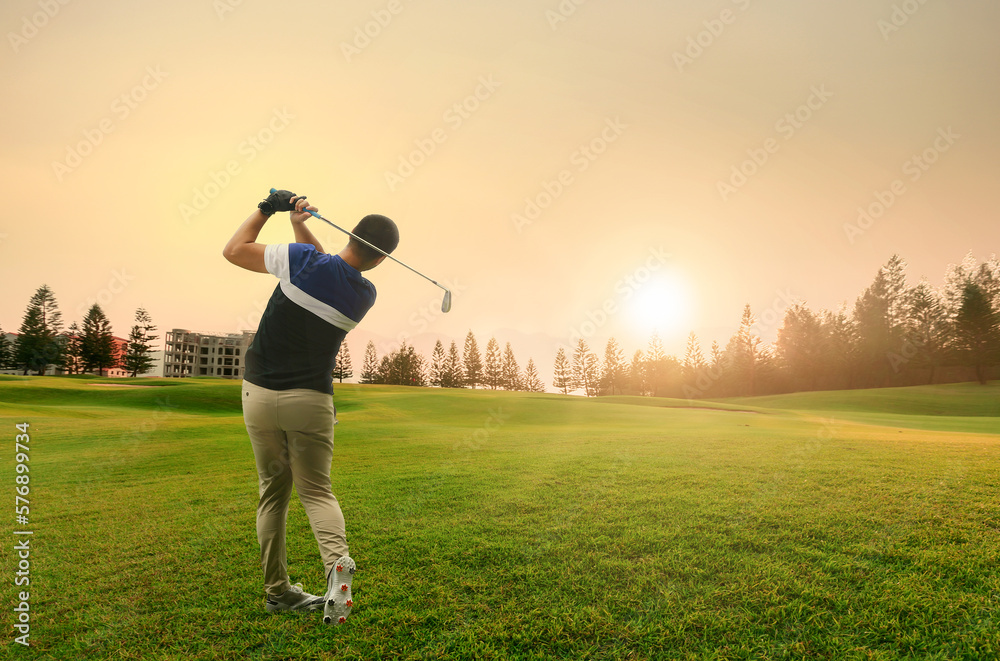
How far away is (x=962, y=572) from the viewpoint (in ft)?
12.2

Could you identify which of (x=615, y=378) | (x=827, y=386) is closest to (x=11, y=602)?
(x=827, y=386)

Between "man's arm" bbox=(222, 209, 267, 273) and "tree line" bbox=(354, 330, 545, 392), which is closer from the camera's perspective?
"man's arm" bbox=(222, 209, 267, 273)

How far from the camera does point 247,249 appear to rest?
3332 mm

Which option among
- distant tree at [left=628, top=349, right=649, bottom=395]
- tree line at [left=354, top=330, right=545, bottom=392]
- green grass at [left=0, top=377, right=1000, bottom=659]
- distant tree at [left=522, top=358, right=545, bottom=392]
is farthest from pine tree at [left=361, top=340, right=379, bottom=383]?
green grass at [left=0, top=377, right=1000, bottom=659]

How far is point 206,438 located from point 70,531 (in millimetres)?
8389

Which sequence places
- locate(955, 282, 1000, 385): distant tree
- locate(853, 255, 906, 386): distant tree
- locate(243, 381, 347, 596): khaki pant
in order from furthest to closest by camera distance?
locate(853, 255, 906, 386): distant tree → locate(955, 282, 1000, 385): distant tree → locate(243, 381, 347, 596): khaki pant

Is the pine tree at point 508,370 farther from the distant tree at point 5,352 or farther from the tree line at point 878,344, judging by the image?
the distant tree at point 5,352

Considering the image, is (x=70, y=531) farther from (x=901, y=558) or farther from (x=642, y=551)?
(x=901, y=558)

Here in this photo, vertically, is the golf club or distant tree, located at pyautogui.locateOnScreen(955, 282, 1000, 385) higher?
distant tree, located at pyautogui.locateOnScreen(955, 282, 1000, 385)

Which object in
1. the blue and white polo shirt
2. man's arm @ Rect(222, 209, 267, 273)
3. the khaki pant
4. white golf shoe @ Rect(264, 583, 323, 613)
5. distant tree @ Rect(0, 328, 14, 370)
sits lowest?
white golf shoe @ Rect(264, 583, 323, 613)

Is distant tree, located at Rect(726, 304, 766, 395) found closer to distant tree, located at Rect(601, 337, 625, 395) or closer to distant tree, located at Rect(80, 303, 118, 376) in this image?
distant tree, located at Rect(601, 337, 625, 395)

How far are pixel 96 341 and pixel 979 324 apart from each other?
9982 cm

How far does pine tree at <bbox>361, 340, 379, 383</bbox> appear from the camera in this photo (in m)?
86.8

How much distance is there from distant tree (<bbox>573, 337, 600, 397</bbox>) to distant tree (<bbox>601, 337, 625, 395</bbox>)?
1.52m
